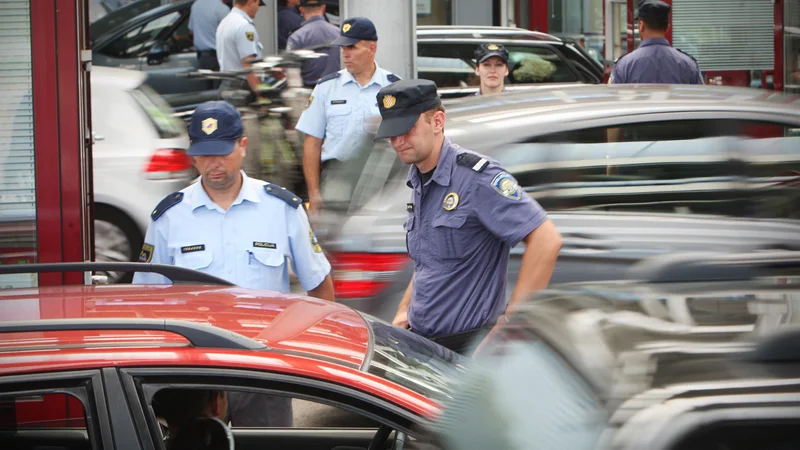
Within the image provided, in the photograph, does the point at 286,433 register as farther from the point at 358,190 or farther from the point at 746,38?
the point at 746,38

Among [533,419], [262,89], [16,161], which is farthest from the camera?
[262,89]

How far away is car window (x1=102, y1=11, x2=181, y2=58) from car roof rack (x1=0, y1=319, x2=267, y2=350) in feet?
33.4

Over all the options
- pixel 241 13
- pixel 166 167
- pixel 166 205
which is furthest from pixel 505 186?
pixel 241 13

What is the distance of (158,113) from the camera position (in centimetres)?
789

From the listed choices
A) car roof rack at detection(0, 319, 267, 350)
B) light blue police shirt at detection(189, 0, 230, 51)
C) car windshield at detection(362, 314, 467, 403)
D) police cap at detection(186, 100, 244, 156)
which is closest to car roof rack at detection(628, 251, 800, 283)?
car windshield at detection(362, 314, 467, 403)

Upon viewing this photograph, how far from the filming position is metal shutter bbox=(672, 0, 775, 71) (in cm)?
1089

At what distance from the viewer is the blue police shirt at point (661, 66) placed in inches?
322

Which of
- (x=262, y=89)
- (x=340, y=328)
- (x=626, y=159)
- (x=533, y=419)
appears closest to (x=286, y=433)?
(x=340, y=328)

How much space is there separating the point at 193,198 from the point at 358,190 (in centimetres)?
113

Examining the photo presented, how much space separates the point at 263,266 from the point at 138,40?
9021mm

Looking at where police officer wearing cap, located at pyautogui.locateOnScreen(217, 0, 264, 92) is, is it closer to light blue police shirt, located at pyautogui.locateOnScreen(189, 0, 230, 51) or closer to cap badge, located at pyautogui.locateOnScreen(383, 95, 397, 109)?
light blue police shirt, located at pyautogui.locateOnScreen(189, 0, 230, 51)

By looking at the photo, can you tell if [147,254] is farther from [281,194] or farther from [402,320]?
[402,320]

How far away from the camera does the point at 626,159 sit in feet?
17.4

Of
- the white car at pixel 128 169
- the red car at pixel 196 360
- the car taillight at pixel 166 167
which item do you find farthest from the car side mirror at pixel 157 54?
the red car at pixel 196 360
